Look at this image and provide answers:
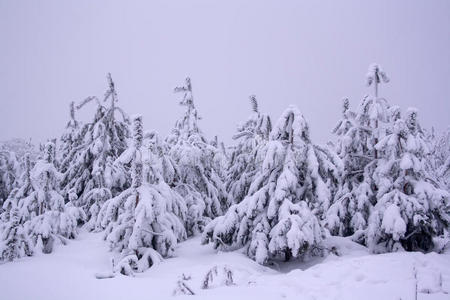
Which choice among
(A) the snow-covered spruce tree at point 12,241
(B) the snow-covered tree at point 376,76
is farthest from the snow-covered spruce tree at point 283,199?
(A) the snow-covered spruce tree at point 12,241

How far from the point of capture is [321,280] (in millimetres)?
7219

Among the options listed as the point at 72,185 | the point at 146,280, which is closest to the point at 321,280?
the point at 146,280

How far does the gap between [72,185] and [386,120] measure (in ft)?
54.0

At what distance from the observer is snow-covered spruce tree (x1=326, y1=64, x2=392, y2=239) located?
1328cm

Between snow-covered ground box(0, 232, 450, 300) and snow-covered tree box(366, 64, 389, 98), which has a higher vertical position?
snow-covered tree box(366, 64, 389, 98)

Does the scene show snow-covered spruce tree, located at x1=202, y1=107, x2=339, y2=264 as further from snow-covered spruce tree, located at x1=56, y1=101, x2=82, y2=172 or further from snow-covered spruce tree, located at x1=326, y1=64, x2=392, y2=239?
snow-covered spruce tree, located at x1=56, y1=101, x2=82, y2=172

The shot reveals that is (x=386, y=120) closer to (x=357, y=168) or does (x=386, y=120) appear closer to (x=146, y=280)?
(x=357, y=168)

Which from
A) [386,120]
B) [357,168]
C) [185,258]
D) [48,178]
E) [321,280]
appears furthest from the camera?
[357,168]

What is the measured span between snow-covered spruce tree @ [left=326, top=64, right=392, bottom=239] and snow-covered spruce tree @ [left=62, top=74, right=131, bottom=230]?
35.9ft

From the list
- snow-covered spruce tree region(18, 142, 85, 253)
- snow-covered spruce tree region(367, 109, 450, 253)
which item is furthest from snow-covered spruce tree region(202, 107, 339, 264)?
snow-covered spruce tree region(18, 142, 85, 253)

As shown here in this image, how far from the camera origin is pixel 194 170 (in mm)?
17453

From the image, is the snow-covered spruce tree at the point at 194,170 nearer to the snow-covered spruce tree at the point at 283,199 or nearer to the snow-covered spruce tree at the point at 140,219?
the snow-covered spruce tree at the point at 283,199

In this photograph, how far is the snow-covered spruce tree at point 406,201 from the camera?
1108 centimetres

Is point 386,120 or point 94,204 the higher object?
point 386,120
